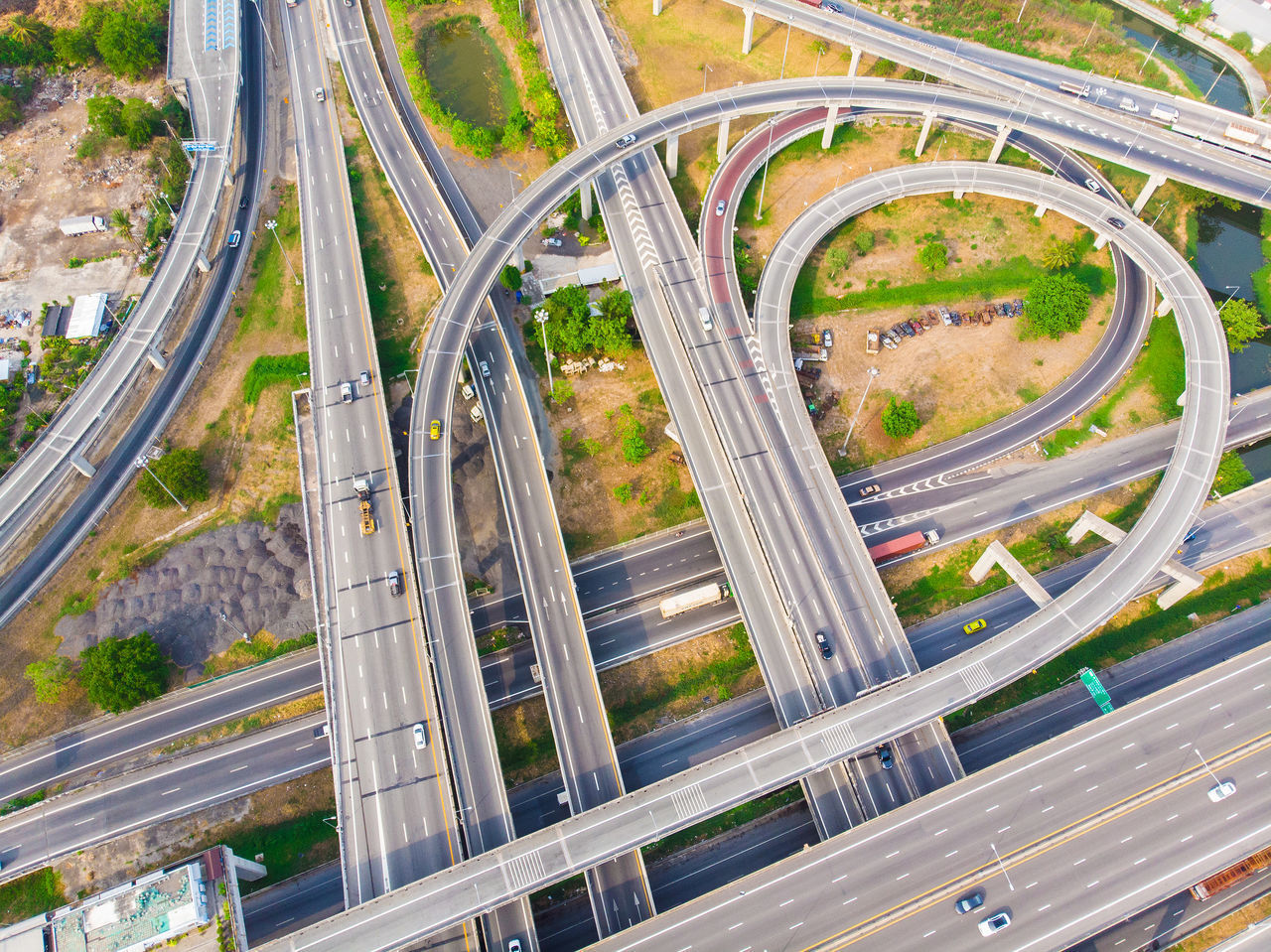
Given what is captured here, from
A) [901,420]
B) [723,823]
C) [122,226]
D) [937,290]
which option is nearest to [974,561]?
[901,420]

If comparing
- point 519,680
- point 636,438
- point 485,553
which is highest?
point 636,438

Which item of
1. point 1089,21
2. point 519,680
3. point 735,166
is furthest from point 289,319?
point 1089,21

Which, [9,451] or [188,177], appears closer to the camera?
[9,451]

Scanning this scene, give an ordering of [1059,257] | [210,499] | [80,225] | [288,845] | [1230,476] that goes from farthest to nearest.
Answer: [80,225], [1059,257], [210,499], [1230,476], [288,845]

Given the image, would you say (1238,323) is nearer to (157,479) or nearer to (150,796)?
(157,479)

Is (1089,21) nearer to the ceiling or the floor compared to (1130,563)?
nearer to the ceiling

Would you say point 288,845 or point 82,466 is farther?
point 82,466

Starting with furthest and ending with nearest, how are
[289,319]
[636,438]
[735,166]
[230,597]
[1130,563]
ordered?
[735,166] < [289,319] < [636,438] < [230,597] < [1130,563]

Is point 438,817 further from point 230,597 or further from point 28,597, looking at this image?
point 28,597
